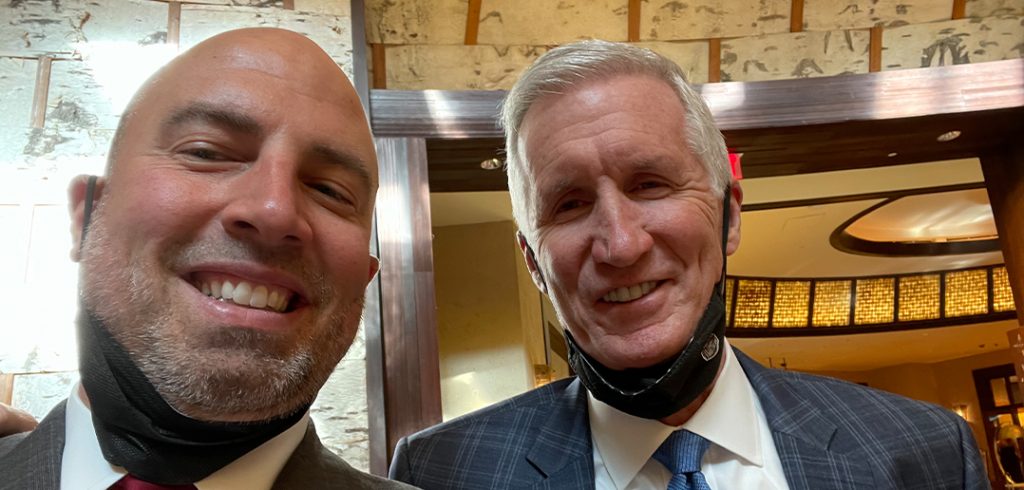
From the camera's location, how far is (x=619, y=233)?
4.03ft

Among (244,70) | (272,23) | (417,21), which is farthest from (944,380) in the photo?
(244,70)

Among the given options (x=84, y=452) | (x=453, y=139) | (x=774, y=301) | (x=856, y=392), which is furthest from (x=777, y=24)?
(x=774, y=301)

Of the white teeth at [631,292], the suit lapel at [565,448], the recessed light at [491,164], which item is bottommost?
the suit lapel at [565,448]

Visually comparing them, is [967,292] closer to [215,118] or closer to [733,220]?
[733,220]

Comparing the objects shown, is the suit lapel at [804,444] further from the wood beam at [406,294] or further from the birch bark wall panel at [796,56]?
the birch bark wall panel at [796,56]

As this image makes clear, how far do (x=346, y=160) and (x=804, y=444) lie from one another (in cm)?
93

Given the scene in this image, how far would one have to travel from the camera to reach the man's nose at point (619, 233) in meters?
1.22

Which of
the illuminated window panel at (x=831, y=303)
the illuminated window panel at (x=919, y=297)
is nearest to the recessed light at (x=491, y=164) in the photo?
the illuminated window panel at (x=831, y=303)

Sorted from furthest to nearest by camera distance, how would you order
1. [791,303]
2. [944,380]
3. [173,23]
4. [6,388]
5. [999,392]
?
[944,380]
[999,392]
[791,303]
[173,23]
[6,388]

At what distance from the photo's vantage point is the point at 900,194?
5.89m

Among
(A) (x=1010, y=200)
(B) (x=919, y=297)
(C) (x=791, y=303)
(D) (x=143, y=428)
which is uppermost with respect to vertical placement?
(D) (x=143, y=428)

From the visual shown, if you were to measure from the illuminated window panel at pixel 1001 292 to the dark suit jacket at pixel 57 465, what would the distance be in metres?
9.70

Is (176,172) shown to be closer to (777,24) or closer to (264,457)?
(264,457)

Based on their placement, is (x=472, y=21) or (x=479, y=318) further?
(x=479, y=318)
